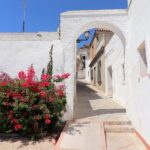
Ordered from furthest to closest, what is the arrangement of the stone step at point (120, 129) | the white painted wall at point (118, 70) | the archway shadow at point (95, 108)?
the white painted wall at point (118, 70) < the archway shadow at point (95, 108) < the stone step at point (120, 129)

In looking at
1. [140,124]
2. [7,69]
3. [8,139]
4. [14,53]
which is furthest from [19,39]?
[140,124]

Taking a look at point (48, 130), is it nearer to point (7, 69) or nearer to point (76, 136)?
point (76, 136)

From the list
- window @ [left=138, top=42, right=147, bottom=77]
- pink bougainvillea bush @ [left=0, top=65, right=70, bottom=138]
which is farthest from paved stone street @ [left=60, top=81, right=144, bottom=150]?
window @ [left=138, top=42, right=147, bottom=77]

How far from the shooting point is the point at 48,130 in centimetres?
816

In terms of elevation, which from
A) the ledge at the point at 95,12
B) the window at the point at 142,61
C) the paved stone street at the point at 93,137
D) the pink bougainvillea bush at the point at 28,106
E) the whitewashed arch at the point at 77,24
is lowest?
the paved stone street at the point at 93,137

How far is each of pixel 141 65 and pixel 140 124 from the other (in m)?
2.02

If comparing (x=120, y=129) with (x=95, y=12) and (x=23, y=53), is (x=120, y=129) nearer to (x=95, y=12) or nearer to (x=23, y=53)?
(x=95, y=12)

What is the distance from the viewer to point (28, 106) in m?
7.21

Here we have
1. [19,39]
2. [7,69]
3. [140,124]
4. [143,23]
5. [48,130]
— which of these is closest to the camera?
[143,23]

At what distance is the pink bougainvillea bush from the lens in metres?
7.26

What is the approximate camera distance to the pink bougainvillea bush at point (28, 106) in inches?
286

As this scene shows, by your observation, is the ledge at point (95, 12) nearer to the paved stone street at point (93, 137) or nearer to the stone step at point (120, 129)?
the paved stone street at point (93, 137)

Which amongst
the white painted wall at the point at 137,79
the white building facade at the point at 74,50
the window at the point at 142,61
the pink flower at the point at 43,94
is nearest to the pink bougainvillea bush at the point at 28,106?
the pink flower at the point at 43,94

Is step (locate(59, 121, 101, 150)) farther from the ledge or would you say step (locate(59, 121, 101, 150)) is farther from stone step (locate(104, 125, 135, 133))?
the ledge
